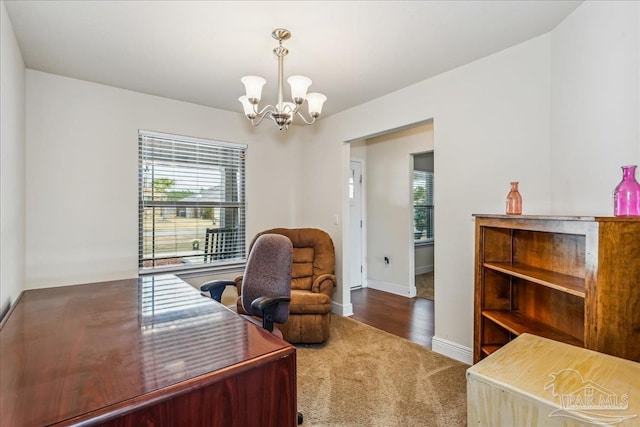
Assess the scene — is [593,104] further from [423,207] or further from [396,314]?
[423,207]

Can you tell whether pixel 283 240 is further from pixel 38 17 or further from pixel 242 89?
pixel 38 17

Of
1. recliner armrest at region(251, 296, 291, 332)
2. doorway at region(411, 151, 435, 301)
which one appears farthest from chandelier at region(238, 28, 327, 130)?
doorway at region(411, 151, 435, 301)

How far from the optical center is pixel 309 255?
12.1ft

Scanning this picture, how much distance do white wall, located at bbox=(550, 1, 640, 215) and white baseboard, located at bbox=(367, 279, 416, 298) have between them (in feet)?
9.37

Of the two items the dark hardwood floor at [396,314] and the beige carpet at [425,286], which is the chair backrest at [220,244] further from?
the beige carpet at [425,286]

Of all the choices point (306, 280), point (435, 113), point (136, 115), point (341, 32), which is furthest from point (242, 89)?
point (306, 280)

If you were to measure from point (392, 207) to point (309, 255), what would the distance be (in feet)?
6.03

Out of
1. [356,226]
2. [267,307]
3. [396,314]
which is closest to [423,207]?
[356,226]

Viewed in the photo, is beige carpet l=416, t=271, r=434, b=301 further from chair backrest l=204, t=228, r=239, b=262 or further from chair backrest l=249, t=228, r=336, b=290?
chair backrest l=204, t=228, r=239, b=262

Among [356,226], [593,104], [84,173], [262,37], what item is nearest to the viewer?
[593,104]

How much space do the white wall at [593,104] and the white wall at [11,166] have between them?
10.8 ft

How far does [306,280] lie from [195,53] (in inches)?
96.2

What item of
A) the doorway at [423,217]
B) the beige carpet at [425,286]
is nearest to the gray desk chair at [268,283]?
the beige carpet at [425,286]

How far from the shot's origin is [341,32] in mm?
2105
